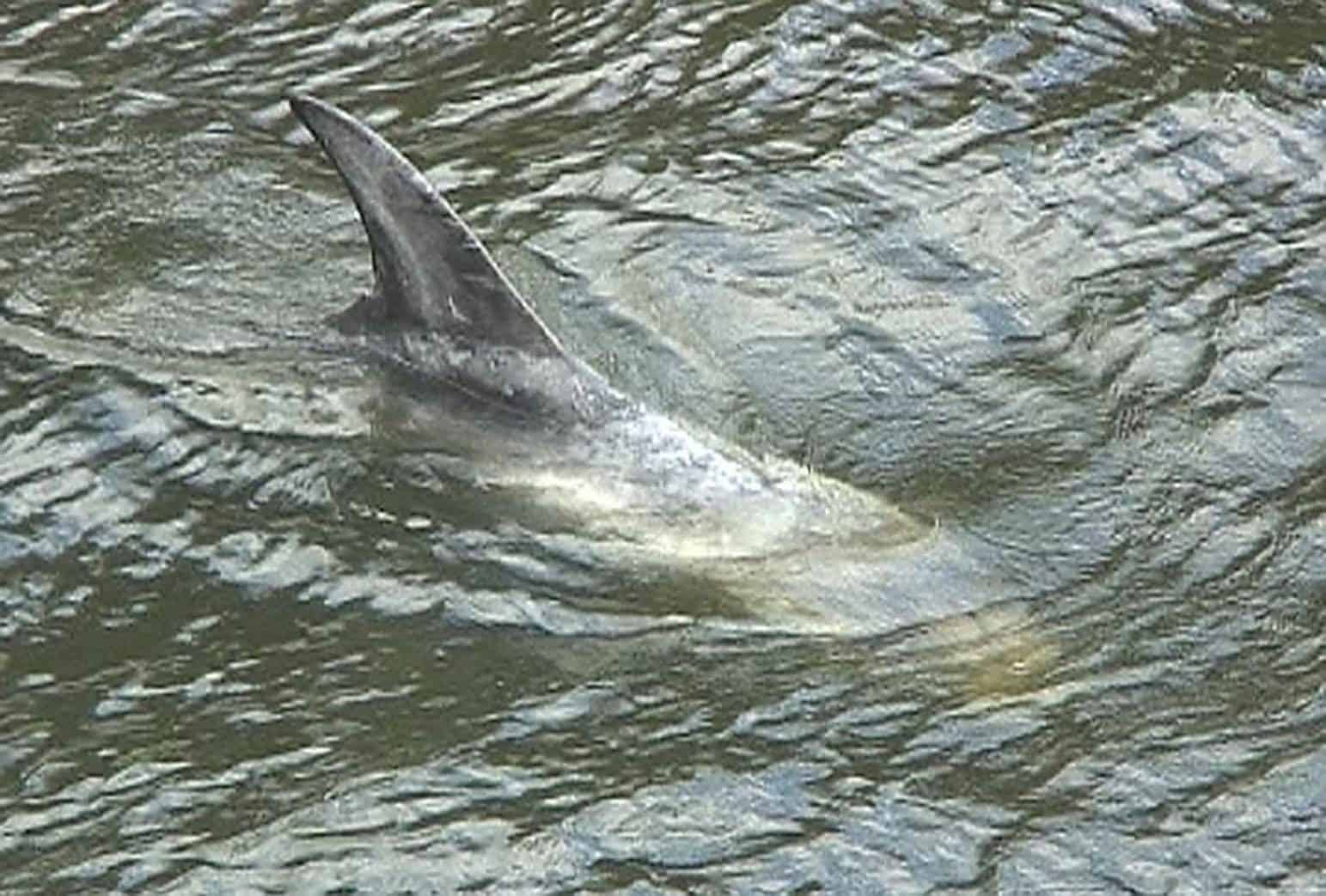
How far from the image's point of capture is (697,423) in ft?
24.7

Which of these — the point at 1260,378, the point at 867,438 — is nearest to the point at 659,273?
the point at 867,438

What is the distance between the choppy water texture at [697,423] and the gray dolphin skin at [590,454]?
97mm

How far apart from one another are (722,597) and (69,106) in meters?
2.83

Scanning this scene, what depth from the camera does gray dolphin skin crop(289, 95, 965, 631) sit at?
6.95 metres

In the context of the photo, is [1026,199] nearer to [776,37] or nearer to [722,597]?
[776,37]

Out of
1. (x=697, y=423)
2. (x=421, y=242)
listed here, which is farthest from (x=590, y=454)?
(x=421, y=242)

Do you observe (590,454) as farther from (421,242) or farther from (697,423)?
(421,242)

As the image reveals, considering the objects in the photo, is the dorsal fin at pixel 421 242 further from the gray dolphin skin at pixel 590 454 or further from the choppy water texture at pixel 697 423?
the choppy water texture at pixel 697 423

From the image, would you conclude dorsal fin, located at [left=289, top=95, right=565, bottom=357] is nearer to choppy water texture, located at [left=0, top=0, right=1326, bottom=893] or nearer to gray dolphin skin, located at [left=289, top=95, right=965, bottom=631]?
gray dolphin skin, located at [left=289, top=95, right=965, bottom=631]

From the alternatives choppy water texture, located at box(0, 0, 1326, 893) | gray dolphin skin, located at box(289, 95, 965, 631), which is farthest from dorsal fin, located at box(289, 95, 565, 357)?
choppy water texture, located at box(0, 0, 1326, 893)

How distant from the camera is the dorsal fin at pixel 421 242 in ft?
23.4

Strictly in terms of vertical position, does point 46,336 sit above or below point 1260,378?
above

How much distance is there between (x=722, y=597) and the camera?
22.5 feet

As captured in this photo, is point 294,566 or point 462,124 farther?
point 462,124
